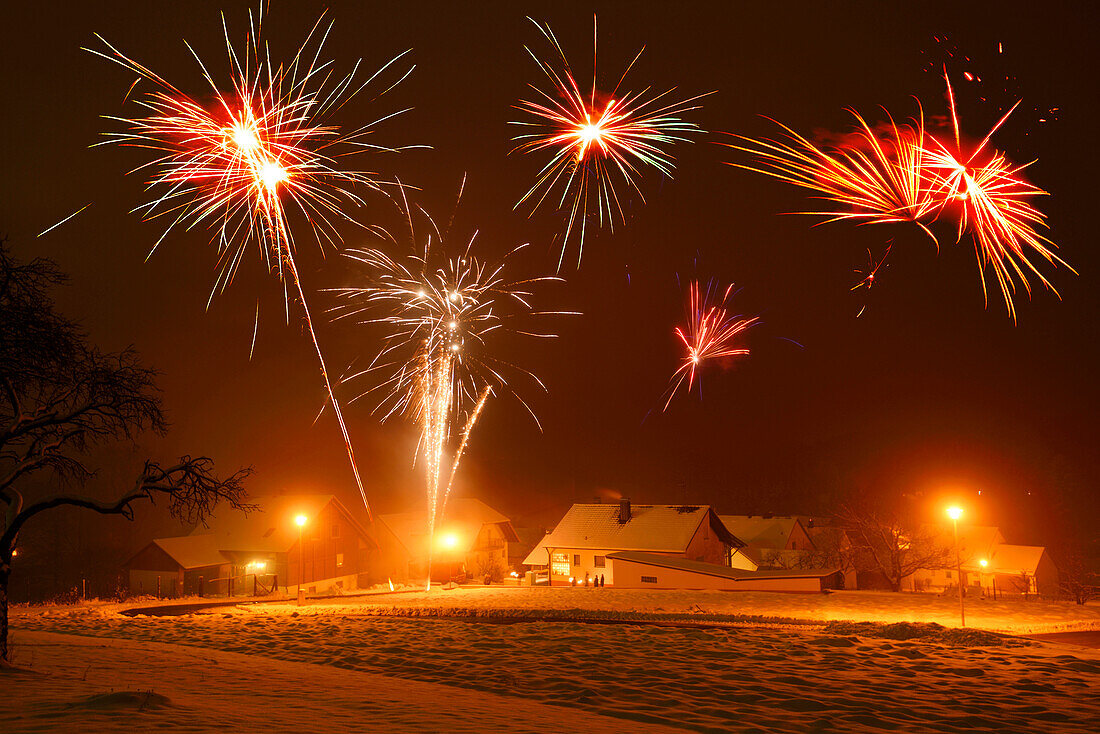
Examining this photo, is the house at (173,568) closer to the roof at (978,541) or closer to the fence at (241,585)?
the fence at (241,585)

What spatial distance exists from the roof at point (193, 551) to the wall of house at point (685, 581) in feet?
81.0

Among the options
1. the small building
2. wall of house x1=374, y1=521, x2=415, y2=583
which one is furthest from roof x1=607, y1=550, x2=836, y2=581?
wall of house x1=374, y1=521, x2=415, y2=583

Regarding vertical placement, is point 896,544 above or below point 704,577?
above

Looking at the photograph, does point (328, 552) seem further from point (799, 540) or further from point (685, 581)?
point (799, 540)

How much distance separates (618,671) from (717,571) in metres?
25.7

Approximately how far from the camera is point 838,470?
118 metres

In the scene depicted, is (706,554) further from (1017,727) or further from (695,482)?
(695,482)

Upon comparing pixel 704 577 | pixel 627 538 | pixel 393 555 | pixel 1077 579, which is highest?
pixel 627 538

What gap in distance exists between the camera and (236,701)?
847cm

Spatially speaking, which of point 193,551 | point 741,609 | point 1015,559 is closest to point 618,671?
point 741,609

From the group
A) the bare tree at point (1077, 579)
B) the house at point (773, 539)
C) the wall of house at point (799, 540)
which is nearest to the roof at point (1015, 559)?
the bare tree at point (1077, 579)

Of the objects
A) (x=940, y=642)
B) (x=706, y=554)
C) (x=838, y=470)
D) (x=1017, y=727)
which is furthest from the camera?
(x=838, y=470)

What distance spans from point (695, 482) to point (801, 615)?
4140 inches

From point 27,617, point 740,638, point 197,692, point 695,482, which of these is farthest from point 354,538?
point 695,482
